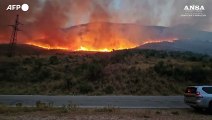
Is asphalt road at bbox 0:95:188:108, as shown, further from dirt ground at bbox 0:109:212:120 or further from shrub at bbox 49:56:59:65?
shrub at bbox 49:56:59:65

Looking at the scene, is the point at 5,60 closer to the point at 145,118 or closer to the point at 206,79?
the point at 206,79

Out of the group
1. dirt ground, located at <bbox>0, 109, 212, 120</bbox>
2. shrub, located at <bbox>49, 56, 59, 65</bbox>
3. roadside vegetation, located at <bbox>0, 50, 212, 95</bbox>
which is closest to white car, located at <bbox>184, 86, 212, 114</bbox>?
dirt ground, located at <bbox>0, 109, 212, 120</bbox>

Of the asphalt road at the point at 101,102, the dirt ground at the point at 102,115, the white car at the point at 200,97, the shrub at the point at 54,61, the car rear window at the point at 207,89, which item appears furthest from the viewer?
the shrub at the point at 54,61

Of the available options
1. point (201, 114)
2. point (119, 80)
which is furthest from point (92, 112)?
point (119, 80)

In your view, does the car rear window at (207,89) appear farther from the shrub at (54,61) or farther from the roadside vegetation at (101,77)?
the shrub at (54,61)

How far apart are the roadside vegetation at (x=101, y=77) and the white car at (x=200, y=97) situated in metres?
18.8

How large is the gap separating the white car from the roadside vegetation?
61.6ft

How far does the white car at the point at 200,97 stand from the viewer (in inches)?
870

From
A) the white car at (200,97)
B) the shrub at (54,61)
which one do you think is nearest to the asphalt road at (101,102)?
the white car at (200,97)

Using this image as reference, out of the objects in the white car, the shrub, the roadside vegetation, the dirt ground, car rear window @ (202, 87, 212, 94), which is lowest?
the dirt ground

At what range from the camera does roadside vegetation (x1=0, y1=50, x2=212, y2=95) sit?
43094 millimetres

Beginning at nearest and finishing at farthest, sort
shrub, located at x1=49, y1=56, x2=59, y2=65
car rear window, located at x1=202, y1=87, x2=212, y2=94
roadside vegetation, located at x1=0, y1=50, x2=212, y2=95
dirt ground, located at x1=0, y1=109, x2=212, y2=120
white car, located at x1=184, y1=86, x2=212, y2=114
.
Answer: dirt ground, located at x1=0, y1=109, x2=212, y2=120, white car, located at x1=184, y1=86, x2=212, y2=114, car rear window, located at x1=202, y1=87, x2=212, y2=94, roadside vegetation, located at x1=0, y1=50, x2=212, y2=95, shrub, located at x1=49, y1=56, x2=59, y2=65

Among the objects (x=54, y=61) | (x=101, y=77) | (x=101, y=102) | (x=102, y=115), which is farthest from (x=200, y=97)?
(x=54, y=61)

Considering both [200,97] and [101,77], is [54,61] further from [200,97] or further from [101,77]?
[200,97]
